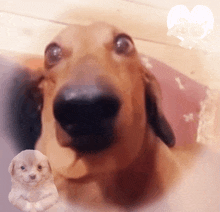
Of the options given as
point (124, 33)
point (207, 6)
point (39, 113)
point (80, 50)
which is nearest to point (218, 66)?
point (207, 6)

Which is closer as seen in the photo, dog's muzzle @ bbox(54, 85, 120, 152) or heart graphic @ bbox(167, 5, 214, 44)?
dog's muzzle @ bbox(54, 85, 120, 152)

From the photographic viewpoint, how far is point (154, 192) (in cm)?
71

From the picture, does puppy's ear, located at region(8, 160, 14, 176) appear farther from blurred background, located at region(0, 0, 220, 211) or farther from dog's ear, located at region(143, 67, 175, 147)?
dog's ear, located at region(143, 67, 175, 147)

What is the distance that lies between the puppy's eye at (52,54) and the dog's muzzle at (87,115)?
0.08 metres

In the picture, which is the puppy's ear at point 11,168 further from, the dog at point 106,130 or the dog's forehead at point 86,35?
the dog's forehead at point 86,35

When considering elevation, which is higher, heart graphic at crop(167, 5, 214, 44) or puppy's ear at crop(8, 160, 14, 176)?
heart graphic at crop(167, 5, 214, 44)

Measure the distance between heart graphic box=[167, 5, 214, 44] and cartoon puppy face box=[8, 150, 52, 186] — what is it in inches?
17.7

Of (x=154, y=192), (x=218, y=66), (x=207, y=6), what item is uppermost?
(x=207, y=6)

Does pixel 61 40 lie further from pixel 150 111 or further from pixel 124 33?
pixel 150 111

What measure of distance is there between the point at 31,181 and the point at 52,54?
0.96 ft

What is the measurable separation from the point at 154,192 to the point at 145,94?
25 centimetres

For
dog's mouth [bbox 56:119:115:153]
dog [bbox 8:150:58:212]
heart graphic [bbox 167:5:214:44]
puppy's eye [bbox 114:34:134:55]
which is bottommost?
dog [bbox 8:150:58:212]

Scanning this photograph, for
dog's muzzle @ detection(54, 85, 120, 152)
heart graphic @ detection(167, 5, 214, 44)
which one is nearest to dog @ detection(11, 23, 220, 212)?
dog's muzzle @ detection(54, 85, 120, 152)

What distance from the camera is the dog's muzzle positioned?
2.03 ft
